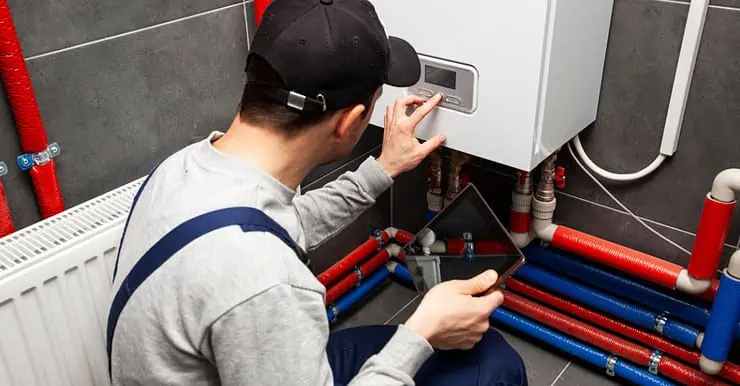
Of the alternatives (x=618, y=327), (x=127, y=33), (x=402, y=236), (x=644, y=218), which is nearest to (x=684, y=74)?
(x=644, y=218)

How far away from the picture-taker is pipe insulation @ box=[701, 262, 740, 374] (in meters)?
1.15

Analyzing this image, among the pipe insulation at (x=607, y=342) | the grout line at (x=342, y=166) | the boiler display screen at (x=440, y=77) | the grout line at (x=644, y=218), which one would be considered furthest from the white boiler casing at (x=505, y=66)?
the pipe insulation at (x=607, y=342)

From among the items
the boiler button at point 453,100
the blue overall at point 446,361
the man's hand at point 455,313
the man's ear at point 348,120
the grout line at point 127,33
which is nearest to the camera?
the man's ear at point 348,120

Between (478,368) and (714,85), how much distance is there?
679 mm

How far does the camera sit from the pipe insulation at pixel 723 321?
45.4 inches

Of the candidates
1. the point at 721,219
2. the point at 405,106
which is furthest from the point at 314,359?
the point at 721,219

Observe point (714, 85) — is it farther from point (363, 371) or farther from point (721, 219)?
point (363, 371)

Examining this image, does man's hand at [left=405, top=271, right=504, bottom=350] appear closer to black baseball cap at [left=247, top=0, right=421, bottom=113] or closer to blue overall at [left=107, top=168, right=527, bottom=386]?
blue overall at [left=107, top=168, right=527, bottom=386]

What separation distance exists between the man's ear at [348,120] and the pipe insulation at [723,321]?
795 millimetres

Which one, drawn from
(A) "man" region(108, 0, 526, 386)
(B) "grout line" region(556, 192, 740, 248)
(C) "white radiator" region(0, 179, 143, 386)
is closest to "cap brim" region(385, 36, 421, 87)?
(A) "man" region(108, 0, 526, 386)

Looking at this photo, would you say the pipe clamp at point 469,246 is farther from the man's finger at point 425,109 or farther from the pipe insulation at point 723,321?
the pipe insulation at point 723,321

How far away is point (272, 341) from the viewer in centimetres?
65

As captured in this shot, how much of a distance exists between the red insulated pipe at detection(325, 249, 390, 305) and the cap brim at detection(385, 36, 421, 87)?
846 millimetres

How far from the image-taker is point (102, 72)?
3.41 ft
